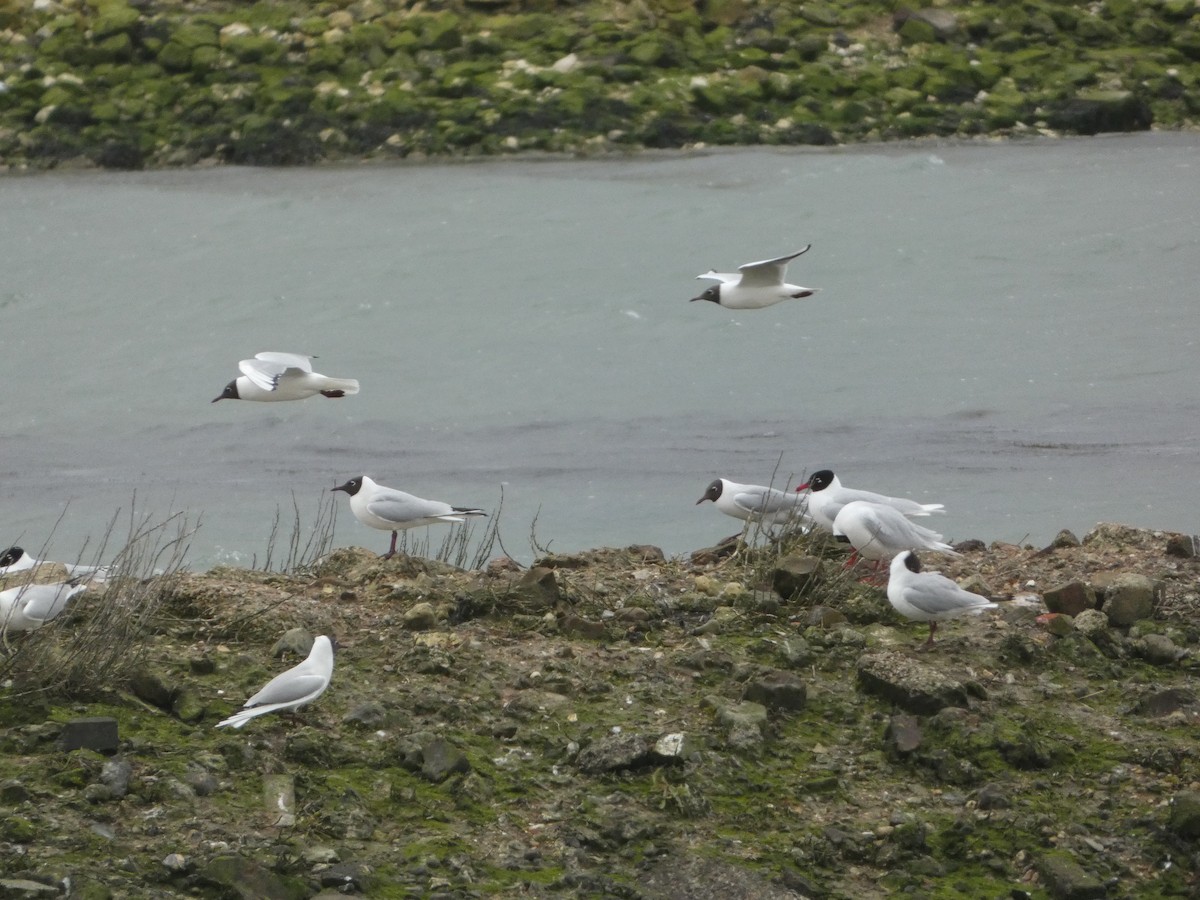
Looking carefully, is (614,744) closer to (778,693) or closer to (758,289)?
(778,693)

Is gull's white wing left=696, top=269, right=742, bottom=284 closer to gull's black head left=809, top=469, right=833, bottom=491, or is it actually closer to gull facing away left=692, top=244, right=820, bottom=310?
gull facing away left=692, top=244, right=820, bottom=310

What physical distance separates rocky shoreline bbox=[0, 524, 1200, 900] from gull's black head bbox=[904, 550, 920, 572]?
0.95 ft

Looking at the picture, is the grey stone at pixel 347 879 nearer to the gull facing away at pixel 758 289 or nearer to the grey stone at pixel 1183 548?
the grey stone at pixel 1183 548

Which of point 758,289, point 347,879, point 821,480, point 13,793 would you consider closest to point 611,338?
point 758,289

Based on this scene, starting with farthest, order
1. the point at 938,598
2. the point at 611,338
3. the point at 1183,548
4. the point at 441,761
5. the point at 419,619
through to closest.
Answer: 1. the point at 611,338
2. the point at 1183,548
3. the point at 419,619
4. the point at 938,598
5. the point at 441,761

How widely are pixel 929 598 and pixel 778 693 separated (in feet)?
2.27

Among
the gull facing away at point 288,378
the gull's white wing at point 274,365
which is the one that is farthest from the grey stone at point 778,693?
the gull's white wing at point 274,365

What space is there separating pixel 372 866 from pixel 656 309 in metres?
11.7

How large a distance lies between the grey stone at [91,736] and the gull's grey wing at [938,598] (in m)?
2.71

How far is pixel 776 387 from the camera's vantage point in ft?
46.4

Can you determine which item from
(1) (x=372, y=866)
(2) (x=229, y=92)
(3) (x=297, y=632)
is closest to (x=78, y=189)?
(2) (x=229, y=92)

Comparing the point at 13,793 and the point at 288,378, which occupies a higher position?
the point at 13,793

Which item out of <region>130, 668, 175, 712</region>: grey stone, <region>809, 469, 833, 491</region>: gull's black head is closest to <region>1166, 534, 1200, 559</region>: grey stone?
<region>809, 469, 833, 491</region>: gull's black head

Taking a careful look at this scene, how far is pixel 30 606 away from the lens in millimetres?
5641
